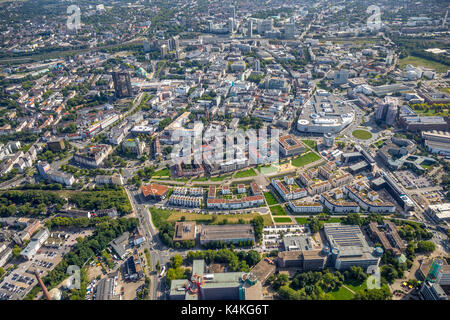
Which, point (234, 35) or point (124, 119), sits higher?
point (234, 35)

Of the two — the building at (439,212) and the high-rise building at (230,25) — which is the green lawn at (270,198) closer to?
the building at (439,212)

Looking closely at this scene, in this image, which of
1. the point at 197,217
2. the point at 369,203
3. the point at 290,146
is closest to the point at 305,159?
the point at 290,146

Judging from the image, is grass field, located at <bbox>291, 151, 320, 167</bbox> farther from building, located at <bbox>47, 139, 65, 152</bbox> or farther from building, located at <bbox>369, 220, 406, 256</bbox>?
building, located at <bbox>47, 139, 65, 152</bbox>

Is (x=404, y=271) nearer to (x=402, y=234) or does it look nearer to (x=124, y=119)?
(x=402, y=234)

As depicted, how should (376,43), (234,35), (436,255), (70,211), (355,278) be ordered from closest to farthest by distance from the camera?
(355,278), (436,255), (70,211), (376,43), (234,35)

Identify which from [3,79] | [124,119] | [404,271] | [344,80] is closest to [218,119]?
[124,119]

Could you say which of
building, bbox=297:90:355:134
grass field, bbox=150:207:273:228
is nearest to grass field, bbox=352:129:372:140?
building, bbox=297:90:355:134

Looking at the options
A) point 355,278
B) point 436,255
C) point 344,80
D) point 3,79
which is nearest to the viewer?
point 355,278

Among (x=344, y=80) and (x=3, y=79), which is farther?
(x=3, y=79)

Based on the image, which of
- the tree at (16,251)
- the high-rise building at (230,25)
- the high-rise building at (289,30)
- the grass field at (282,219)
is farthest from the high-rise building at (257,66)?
the tree at (16,251)
